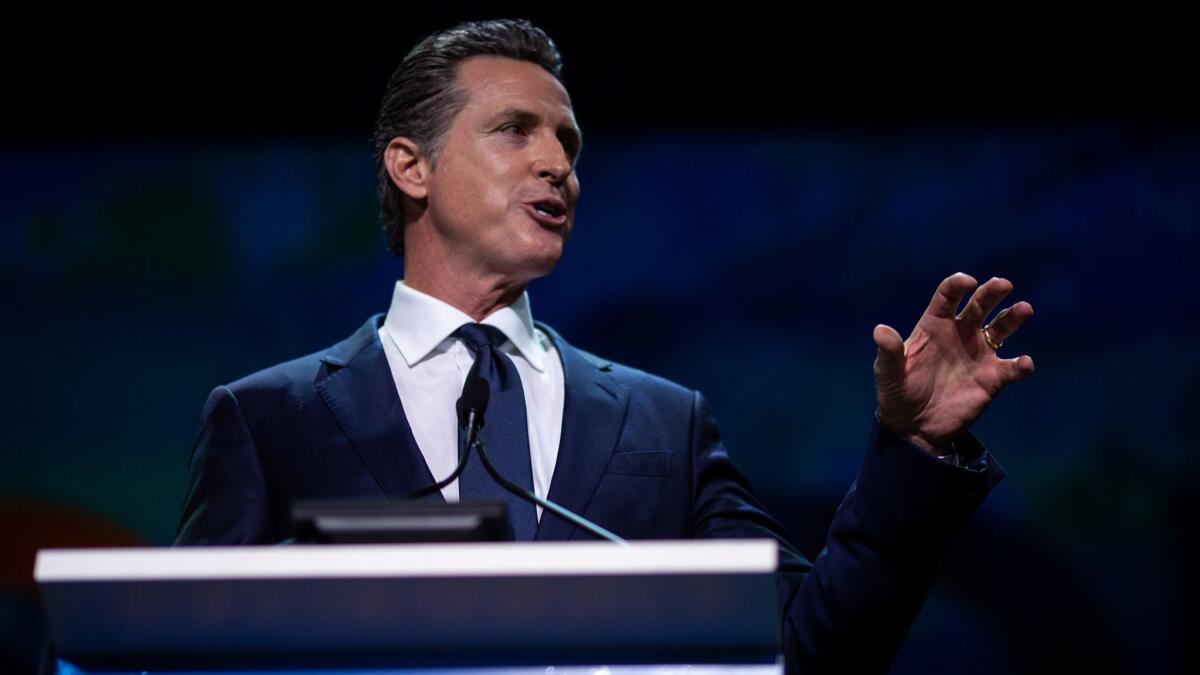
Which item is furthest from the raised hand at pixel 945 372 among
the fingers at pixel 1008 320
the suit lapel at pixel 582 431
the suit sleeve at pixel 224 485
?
the suit sleeve at pixel 224 485

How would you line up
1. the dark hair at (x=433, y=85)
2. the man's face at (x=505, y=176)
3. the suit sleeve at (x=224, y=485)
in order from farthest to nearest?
the dark hair at (x=433, y=85), the man's face at (x=505, y=176), the suit sleeve at (x=224, y=485)

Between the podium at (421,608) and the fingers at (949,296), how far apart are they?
2.16 feet

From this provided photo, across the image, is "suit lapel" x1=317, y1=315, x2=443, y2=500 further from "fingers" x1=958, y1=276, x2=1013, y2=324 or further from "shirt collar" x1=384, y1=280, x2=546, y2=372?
"fingers" x1=958, y1=276, x2=1013, y2=324

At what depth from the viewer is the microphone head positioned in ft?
4.87

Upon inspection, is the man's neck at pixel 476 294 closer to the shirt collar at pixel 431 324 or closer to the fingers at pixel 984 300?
the shirt collar at pixel 431 324

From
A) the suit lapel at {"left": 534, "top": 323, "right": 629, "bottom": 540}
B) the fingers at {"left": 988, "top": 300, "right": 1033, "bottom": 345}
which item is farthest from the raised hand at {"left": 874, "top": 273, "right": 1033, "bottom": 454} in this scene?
the suit lapel at {"left": 534, "top": 323, "right": 629, "bottom": 540}

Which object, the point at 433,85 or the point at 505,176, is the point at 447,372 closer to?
the point at 505,176

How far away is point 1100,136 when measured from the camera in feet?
9.37

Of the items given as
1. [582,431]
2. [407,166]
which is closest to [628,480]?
[582,431]

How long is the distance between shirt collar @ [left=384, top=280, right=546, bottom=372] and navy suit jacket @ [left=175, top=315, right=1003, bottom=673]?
0.05 meters

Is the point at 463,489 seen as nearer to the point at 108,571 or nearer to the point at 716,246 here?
the point at 108,571

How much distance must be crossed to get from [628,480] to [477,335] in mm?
314

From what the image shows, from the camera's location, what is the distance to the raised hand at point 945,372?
60.3 inches

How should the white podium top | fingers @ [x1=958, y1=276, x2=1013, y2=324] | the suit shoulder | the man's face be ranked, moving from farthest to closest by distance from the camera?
the man's face, the suit shoulder, fingers @ [x1=958, y1=276, x2=1013, y2=324], the white podium top
